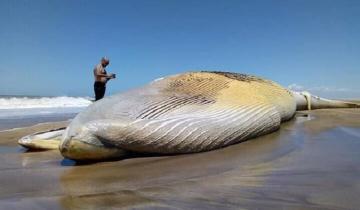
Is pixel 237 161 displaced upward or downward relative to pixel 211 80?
downward

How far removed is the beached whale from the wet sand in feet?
0.48

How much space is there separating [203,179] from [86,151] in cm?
147

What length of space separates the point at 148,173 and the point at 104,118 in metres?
1.08

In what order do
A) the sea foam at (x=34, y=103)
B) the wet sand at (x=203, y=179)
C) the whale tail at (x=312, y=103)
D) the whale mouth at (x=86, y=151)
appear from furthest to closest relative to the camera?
the sea foam at (x=34, y=103) → the whale tail at (x=312, y=103) → the whale mouth at (x=86, y=151) → the wet sand at (x=203, y=179)

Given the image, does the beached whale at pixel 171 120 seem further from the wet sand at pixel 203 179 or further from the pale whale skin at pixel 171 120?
the wet sand at pixel 203 179

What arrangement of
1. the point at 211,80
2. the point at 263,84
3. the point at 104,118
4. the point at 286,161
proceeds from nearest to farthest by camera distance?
the point at 286,161, the point at 104,118, the point at 211,80, the point at 263,84

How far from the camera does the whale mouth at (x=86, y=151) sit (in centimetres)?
388

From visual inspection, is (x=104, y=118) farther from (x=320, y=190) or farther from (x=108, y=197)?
(x=320, y=190)

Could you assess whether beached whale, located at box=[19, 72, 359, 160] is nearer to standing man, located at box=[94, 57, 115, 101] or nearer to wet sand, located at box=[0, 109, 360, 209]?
wet sand, located at box=[0, 109, 360, 209]

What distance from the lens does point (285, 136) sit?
529 centimetres

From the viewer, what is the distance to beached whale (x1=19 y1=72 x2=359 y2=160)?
3.89 metres

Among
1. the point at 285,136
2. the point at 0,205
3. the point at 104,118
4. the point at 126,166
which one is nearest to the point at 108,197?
the point at 0,205

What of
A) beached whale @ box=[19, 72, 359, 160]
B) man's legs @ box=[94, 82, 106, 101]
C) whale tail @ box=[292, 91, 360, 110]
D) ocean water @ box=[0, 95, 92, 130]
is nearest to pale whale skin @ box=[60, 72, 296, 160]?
beached whale @ box=[19, 72, 359, 160]

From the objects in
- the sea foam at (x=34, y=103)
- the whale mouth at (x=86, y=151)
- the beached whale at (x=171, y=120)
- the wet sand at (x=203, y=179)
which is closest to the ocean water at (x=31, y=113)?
the sea foam at (x=34, y=103)
